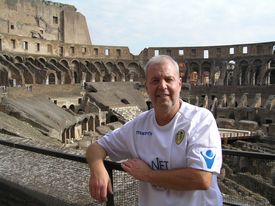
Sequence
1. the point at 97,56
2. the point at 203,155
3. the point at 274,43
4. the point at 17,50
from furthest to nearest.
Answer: the point at 97,56 < the point at 274,43 < the point at 17,50 < the point at 203,155

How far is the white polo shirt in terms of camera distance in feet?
8.20

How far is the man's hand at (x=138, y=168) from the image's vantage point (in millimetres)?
2651

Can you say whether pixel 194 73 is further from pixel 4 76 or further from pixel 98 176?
pixel 98 176

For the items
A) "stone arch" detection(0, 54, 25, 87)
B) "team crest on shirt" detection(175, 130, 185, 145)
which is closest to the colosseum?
"stone arch" detection(0, 54, 25, 87)

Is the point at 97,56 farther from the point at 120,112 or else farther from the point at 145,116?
the point at 145,116

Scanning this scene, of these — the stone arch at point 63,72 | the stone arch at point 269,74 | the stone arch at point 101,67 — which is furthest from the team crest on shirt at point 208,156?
the stone arch at point 101,67

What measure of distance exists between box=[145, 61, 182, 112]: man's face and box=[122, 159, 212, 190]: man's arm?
494 millimetres

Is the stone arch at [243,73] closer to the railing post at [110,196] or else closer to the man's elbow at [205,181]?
the railing post at [110,196]

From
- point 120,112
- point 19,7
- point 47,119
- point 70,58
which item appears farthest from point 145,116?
point 19,7

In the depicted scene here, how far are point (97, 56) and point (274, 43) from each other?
2432cm

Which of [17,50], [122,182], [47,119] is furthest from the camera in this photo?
[17,50]

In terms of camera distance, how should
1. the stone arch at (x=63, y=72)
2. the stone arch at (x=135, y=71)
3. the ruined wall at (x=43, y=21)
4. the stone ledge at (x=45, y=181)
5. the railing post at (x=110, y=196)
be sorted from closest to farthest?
the railing post at (x=110, y=196)
the stone ledge at (x=45, y=181)
the stone arch at (x=63, y=72)
the ruined wall at (x=43, y=21)
the stone arch at (x=135, y=71)

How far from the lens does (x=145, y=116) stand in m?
3.02

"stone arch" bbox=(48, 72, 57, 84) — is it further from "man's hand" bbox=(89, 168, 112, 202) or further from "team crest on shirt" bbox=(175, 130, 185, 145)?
"team crest on shirt" bbox=(175, 130, 185, 145)
